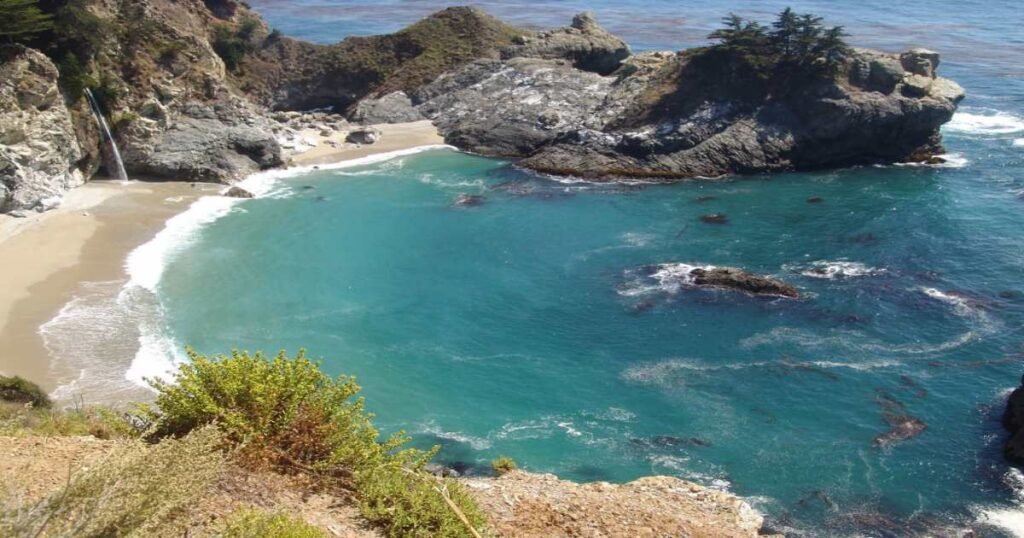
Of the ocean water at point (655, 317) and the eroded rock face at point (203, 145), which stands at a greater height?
the eroded rock face at point (203, 145)

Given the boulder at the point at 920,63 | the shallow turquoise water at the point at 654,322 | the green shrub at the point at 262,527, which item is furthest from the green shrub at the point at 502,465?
the boulder at the point at 920,63

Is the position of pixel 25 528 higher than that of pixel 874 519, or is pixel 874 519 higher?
pixel 25 528

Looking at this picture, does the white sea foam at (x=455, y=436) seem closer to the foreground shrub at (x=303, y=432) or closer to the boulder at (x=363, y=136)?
the foreground shrub at (x=303, y=432)

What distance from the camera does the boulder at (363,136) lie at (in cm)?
7006

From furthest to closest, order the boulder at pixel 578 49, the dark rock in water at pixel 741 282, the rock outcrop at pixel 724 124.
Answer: the boulder at pixel 578 49 < the rock outcrop at pixel 724 124 < the dark rock in water at pixel 741 282

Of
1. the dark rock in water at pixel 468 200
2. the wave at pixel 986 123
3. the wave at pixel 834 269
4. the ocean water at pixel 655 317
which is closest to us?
the ocean water at pixel 655 317

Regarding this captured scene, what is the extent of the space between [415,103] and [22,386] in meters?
55.1

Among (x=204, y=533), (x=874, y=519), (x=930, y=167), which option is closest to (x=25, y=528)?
(x=204, y=533)

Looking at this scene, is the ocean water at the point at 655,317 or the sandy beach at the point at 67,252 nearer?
the ocean water at the point at 655,317

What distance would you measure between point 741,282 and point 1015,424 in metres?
14.9

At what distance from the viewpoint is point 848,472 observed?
28234mm

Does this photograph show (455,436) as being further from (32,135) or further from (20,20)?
(20,20)

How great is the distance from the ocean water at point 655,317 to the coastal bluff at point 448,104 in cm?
341

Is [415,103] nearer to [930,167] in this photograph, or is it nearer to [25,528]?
[930,167]
